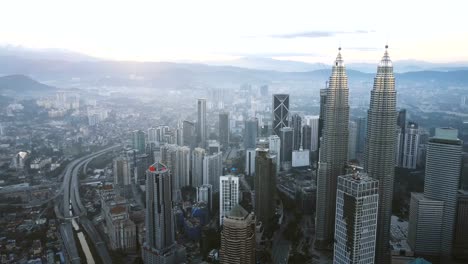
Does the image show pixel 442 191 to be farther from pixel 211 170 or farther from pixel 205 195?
pixel 211 170

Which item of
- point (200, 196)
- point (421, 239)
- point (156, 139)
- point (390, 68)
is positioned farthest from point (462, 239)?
point (156, 139)

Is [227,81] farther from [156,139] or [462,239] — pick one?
[462,239]

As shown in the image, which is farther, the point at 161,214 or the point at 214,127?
the point at 214,127

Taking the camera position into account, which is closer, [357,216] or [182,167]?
[357,216]

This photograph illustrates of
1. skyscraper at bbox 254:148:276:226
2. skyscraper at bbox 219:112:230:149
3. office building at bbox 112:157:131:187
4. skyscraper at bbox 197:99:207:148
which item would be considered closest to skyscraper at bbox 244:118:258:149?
skyscraper at bbox 219:112:230:149

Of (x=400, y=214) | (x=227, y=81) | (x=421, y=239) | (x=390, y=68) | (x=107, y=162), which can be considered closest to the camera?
(x=390, y=68)

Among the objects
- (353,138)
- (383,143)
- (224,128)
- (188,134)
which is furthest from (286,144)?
(383,143)
